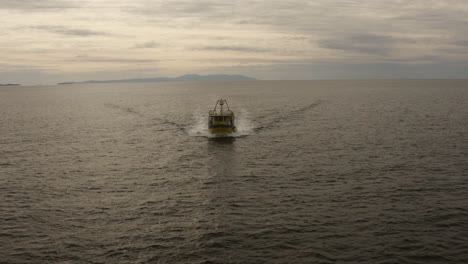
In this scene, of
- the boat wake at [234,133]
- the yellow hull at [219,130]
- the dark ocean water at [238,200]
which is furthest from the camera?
the boat wake at [234,133]

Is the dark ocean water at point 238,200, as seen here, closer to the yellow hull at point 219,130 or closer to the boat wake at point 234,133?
the yellow hull at point 219,130

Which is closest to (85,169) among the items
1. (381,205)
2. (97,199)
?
(97,199)

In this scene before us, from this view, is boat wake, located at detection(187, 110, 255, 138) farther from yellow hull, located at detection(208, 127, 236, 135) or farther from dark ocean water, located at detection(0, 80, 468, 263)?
dark ocean water, located at detection(0, 80, 468, 263)

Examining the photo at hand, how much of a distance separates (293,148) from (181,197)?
29.5 m

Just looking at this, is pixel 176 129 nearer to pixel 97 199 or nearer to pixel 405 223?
pixel 97 199

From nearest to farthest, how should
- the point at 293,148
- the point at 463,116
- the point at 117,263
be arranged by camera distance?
the point at 117,263
the point at 293,148
the point at 463,116

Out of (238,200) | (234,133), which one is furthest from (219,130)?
(238,200)

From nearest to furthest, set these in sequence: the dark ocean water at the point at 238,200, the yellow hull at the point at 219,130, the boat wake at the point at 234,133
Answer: the dark ocean water at the point at 238,200 → the yellow hull at the point at 219,130 → the boat wake at the point at 234,133

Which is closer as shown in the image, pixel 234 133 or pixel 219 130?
pixel 219 130

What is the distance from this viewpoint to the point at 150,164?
57.8m

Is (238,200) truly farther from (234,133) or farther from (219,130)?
(234,133)

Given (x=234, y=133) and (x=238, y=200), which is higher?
(x=234, y=133)

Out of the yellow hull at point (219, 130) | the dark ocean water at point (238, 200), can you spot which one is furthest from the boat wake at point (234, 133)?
the dark ocean water at point (238, 200)

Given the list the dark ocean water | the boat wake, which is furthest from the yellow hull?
the dark ocean water
